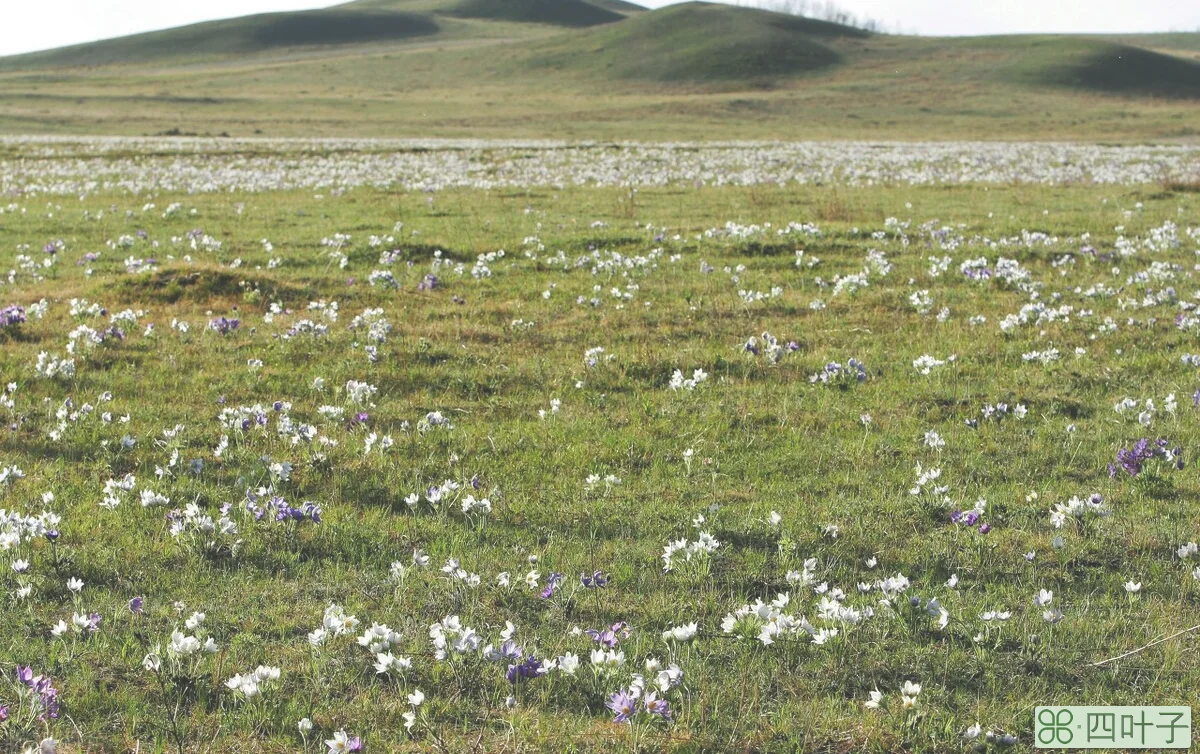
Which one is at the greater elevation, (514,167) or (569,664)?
(514,167)

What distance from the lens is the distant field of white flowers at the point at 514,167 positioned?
95.3 feet

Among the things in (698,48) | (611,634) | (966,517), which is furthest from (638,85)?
(611,634)

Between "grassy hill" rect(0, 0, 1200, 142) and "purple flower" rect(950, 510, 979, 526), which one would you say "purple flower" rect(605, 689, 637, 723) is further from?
"grassy hill" rect(0, 0, 1200, 142)

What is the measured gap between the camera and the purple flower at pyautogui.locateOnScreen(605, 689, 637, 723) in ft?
14.9

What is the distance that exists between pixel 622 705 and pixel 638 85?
13209 centimetres

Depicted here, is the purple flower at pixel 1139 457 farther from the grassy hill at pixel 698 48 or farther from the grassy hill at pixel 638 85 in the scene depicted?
the grassy hill at pixel 698 48

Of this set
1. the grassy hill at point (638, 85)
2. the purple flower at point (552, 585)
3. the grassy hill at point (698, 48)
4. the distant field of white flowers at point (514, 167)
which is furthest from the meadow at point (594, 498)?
the grassy hill at point (698, 48)

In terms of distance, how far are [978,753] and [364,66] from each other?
519ft

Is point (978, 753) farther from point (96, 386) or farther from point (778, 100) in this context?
point (778, 100)

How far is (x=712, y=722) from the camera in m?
4.82

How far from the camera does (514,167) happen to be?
112ft

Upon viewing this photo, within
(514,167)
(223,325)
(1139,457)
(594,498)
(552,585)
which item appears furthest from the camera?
(514,167)

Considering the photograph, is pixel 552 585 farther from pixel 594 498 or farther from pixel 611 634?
pixel 594 498

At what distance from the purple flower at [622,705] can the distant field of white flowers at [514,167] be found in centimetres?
2410
